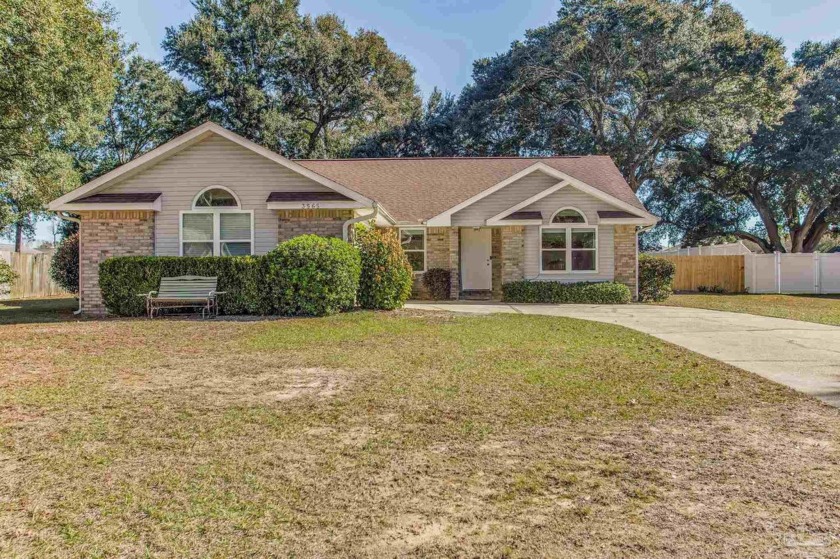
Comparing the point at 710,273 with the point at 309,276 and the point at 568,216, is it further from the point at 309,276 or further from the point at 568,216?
the point at 309,276

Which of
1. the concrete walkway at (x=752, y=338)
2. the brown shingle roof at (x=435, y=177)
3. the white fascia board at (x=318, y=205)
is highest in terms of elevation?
the brown shingle roof at (x=435, y=177)

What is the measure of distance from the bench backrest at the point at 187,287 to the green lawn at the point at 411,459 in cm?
484

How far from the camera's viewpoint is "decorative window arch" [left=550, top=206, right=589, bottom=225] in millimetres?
16469

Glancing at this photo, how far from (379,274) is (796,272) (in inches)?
798

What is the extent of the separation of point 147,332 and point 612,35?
80.8 ft

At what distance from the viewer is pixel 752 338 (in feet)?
28.5

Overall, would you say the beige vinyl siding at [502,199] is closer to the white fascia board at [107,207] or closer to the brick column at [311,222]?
the brick column at [311,222]

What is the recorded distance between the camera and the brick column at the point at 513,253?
54.6 feet

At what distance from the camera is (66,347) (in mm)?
7707

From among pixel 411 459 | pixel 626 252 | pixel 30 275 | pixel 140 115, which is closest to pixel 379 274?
pixel 626 252

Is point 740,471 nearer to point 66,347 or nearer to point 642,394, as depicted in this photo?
point 642,394

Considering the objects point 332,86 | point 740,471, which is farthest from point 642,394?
point 332,86

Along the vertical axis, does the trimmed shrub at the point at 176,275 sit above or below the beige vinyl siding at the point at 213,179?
below

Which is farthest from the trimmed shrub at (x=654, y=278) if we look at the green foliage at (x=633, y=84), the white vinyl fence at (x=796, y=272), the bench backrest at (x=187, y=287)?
the bench backrest at (x=187, y=287)
